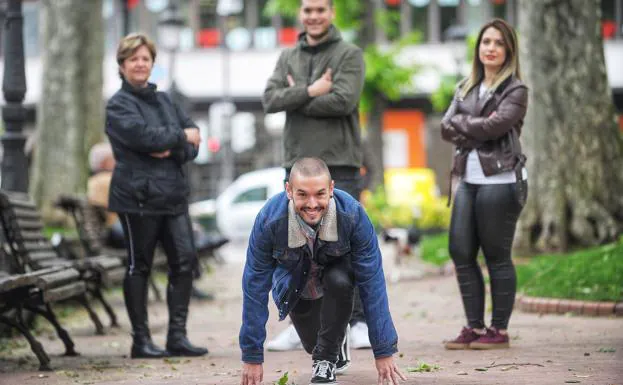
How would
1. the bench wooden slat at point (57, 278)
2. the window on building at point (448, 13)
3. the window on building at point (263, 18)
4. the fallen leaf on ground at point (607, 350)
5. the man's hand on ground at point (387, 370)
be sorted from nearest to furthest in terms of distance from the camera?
1. the man's hand on ground at point (387, 370)
2. the fallen leaf on ground at point (607, 350)
3. the bench wooden slat at point (57, 278)
4. the window on building at point (263, 18)
5. the window on building at point (448, 13)

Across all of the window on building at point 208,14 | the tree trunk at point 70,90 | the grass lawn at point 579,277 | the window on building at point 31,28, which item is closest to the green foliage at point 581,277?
the grass lawn at point 579,277

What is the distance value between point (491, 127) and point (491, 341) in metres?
1.31

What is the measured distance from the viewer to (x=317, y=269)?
278 inches

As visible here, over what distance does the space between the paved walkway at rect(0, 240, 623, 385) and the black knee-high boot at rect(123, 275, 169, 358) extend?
150 millimetres

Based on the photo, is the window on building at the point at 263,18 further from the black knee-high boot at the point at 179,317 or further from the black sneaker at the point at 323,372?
the black sneaker at the point at 323,372

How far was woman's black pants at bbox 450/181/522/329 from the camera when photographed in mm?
8922

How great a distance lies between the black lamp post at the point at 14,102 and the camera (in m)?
12.6

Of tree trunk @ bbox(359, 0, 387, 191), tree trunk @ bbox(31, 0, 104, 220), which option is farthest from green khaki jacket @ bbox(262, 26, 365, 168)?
tree trunk @ bbox(359, 0, 387, 191)

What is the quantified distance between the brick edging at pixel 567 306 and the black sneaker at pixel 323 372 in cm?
463

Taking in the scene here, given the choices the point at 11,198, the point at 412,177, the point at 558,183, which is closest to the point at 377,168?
the point at 412,177

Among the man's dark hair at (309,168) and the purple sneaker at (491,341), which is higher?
the man's dark hair at (309,168)

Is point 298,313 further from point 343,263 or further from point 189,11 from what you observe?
point 189,11

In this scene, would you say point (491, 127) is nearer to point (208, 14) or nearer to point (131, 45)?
point (131, 45)

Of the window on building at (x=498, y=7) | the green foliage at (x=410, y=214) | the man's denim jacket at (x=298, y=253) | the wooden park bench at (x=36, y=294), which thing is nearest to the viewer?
the man's denim jacket at (x=298, y=253)
